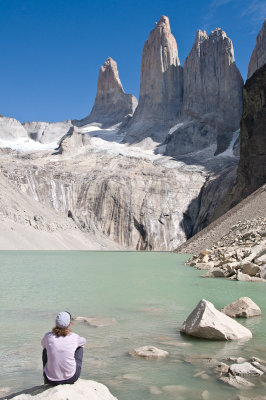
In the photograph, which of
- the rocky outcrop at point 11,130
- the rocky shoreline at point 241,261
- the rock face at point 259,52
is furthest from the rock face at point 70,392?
the rocky outcrop at point 11,130

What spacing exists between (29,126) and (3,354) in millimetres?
125095

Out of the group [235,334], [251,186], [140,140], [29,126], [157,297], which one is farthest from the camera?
[29,126]

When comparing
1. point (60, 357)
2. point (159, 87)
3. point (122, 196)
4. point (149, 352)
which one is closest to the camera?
point (60, 357)

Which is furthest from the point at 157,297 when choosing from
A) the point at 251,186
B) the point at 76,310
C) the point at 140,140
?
the point at 140,140

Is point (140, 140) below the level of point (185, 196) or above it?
above

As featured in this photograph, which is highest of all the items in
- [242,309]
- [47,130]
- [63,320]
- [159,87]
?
[159,87]

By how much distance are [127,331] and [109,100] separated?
399 ft

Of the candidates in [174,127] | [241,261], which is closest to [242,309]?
[241,261]

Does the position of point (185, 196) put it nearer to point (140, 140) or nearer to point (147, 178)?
point (147, 178)

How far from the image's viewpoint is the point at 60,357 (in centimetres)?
430

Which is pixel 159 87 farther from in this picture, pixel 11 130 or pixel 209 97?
pixel 11 130

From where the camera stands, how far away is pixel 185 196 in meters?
73.4

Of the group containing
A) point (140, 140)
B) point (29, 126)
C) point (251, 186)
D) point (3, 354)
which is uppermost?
point (29, 126)

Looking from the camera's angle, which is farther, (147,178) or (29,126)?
(29,126)
